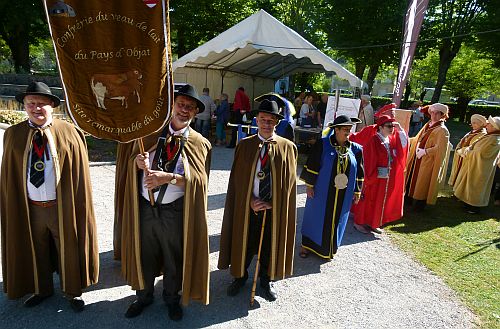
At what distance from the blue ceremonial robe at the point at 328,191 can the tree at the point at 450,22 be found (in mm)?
18931

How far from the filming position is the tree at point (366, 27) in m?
20.1

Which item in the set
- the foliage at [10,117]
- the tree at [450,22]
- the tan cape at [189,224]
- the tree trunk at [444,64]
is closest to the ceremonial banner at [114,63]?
the tan cape at [189,224]

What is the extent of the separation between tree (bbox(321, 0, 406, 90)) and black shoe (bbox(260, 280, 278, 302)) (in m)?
18.5

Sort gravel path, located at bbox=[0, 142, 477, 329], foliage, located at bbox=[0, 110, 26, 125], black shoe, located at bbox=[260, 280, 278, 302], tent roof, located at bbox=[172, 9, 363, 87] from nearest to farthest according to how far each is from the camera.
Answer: gravel path, located at bbox=[0, 142, 477, 329] → black shoe, located at bbox=[260, 280, 278, 302] → tent roof, located at bbox=[172, 9, 363, 87] → foliage, located at bbox=[0, 110, 26, 125]

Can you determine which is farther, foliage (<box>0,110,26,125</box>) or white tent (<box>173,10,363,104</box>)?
foliage (<box>0,110,26,125</box>)

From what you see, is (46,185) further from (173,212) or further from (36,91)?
(173,212)

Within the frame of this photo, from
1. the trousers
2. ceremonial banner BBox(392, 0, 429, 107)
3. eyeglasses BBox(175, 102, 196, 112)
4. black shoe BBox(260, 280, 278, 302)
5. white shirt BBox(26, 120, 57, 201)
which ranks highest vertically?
ceremonial banner BBox(392, 0, 429, 107)

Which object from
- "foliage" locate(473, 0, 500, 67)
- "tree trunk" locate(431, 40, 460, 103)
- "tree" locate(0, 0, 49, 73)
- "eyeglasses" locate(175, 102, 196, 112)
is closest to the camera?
"eyeglasses" locate(175, 102, 196, 112)

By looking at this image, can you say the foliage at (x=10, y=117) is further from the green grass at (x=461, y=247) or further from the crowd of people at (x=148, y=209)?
the green grass at (x=461, y=247)

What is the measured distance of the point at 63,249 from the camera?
3.16 m

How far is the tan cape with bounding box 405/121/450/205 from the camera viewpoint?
669 centimetres

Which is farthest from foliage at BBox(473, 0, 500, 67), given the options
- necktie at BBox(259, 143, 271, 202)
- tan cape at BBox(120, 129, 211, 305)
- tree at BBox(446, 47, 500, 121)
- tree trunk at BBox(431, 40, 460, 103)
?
tan cape at BBox(120, 129, 211, 305)

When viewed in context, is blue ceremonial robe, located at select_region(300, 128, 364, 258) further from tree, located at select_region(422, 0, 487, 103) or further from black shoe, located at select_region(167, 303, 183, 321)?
tree, located at select_region(422, 0, 487, 103)

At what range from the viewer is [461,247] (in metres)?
5.61
